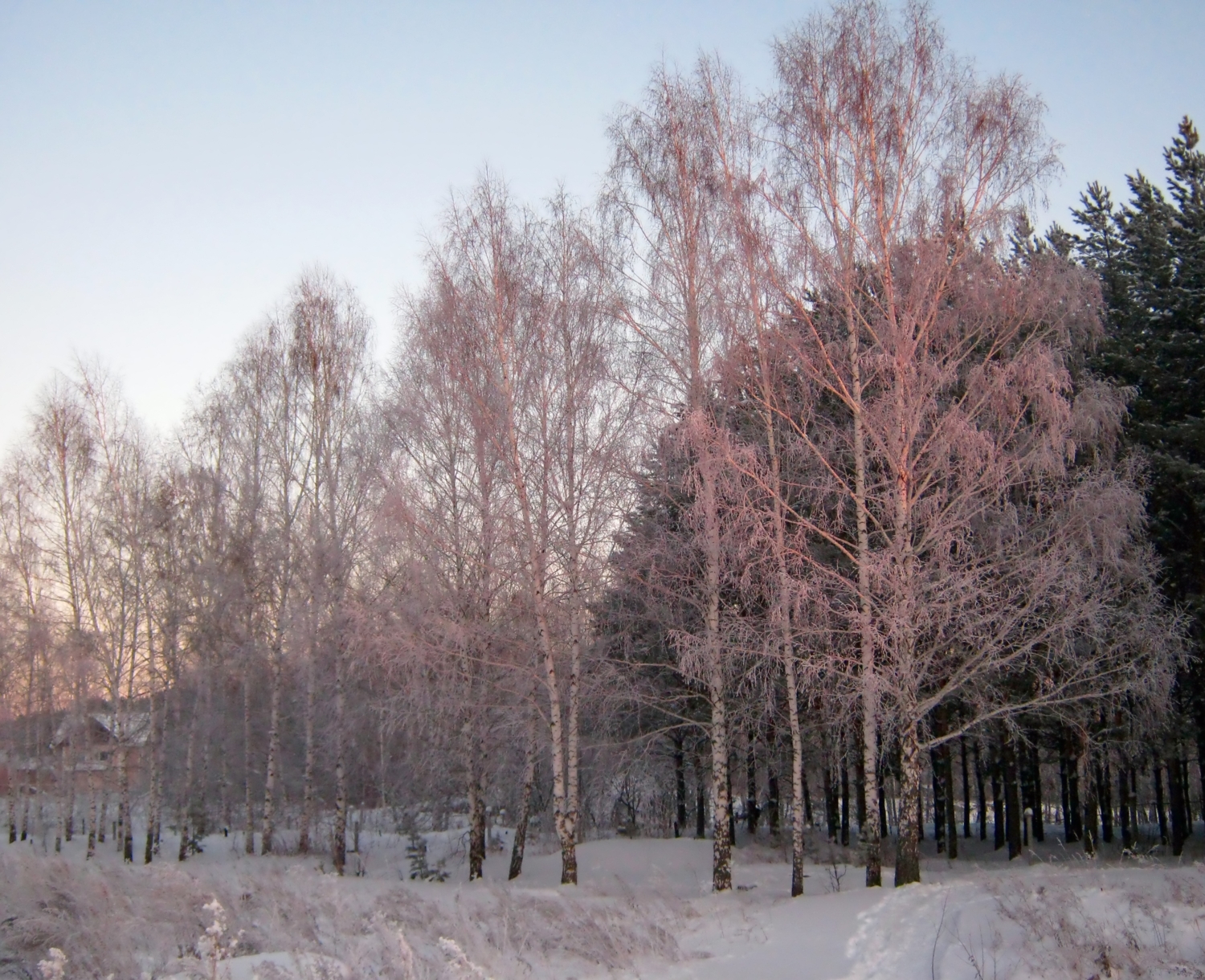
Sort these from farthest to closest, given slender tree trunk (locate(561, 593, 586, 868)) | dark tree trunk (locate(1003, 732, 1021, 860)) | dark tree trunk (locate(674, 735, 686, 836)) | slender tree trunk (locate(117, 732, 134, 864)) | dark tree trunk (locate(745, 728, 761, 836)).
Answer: slender tree trunk (locate(117, 732, 134, 864)) < dark tree trunk (locate(674, 735, 686, 836)) < dark tree trunk (locate(745, 728, 761, 836)) < dark tree trunk (locate(1003, 732, 1021, 860)) < slender tree trunk (locate(561, 593, 586, 868))

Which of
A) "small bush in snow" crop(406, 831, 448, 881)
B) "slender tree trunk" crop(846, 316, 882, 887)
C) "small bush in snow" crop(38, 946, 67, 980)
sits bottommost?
"small bush in snow" crop(406, 831, 448, 881)

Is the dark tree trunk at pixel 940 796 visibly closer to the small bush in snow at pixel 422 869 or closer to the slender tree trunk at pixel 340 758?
the small bush in snow at pixel 422 869

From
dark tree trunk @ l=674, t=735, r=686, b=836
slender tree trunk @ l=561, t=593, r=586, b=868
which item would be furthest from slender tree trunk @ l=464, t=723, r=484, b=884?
dark tree trunk @ l=674, t=735, r=686, b=836

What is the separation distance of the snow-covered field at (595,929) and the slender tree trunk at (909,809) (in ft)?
1.36

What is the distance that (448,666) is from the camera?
1360 cm

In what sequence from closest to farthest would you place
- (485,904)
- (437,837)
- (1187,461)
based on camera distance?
(485,904)
(1187,461)
(437,837)

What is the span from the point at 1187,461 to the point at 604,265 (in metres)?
10.4

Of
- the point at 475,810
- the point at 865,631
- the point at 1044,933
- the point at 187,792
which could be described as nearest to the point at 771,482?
the point at 865,631

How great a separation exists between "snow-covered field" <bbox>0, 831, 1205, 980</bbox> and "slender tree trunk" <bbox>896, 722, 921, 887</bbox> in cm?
41

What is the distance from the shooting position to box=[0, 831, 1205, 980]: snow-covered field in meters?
6.96

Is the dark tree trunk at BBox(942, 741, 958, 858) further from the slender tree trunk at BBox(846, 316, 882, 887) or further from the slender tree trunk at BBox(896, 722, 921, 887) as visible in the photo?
the slender tree trunk at BBox(896, 722, 921, 887)

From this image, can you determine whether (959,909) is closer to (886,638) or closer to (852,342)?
(886,638)

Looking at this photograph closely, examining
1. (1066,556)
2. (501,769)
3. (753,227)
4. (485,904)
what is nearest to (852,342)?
(753,227)

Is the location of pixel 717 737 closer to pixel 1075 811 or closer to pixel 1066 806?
pixel 1066 806
